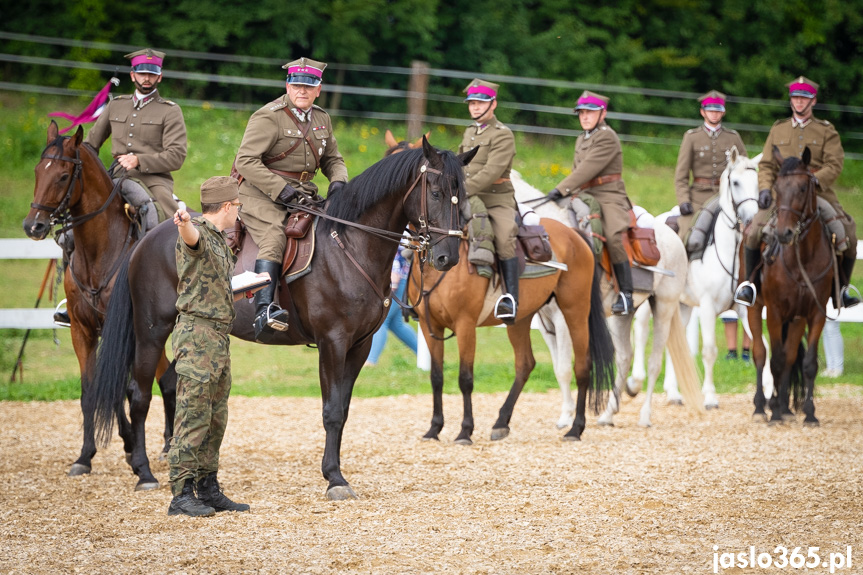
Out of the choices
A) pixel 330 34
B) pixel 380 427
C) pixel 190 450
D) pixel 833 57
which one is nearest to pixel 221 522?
pixel 190 450

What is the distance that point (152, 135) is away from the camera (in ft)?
27.5

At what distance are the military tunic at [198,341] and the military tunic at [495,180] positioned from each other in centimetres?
349

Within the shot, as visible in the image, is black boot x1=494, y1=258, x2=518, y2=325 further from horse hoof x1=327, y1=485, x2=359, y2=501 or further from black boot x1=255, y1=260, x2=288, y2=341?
horse hoof x1=327, y1=485, x2=359, y2=501

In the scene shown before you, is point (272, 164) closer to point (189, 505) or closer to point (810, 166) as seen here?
point (189, 505)

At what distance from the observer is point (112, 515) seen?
243 inches

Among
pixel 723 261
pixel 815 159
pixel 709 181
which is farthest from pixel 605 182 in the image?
pixel 709 181

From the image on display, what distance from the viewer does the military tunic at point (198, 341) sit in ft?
19.2

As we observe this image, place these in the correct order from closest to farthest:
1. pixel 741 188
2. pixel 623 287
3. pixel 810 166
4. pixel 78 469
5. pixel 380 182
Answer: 1. pixel 380 182
2. pixel 78 469
3. pixel 623 287
4. pixel 810 166
5. pixel 741 188

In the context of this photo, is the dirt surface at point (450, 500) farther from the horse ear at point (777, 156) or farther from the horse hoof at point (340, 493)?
the horse ear at point (777, 156)

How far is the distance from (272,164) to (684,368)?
5343mm

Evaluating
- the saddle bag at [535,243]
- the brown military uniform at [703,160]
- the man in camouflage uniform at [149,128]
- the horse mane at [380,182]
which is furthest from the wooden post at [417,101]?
the horse mane at [380,182]

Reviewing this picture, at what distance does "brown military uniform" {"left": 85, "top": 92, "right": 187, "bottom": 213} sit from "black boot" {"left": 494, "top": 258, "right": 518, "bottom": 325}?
2.88 metres

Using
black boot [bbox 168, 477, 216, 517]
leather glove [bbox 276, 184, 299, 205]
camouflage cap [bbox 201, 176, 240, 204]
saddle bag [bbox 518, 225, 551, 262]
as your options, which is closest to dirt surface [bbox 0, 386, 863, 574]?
black boot [bbox 168, 477, 216, 517]

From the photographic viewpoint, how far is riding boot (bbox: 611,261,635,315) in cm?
1023
